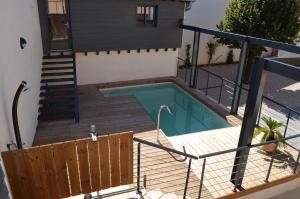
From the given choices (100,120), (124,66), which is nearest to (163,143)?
(100,120)

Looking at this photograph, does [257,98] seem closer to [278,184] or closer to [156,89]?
[278,184]

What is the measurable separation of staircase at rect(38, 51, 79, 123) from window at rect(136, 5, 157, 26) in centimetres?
432

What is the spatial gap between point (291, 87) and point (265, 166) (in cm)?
805

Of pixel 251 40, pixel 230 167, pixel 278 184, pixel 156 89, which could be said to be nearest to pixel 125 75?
pixel 156 89

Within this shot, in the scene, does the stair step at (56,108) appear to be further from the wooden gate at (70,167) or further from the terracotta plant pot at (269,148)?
the terracotta plant pot at (269,148)

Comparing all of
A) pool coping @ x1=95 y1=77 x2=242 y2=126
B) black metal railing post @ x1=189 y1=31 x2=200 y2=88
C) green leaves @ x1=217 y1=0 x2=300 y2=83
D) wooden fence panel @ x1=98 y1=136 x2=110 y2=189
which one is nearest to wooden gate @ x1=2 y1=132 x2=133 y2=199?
wooden fence panel @ x1=98 y1=136 x2=110 y2=189

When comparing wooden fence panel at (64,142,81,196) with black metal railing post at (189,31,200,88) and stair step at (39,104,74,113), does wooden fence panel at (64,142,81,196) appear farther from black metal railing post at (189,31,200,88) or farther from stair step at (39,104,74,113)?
black metal railing post at (189,31,200,88)

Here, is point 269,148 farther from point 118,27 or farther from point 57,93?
point 118,27

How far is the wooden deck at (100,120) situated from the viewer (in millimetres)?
8070

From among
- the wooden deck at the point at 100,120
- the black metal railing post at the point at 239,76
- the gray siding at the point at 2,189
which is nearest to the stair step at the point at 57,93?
the wooden deck at the point at 100,120

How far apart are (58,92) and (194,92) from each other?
5.79 metres

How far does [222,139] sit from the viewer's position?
26.5ft

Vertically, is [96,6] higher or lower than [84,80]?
higher

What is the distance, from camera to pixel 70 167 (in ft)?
14.3
